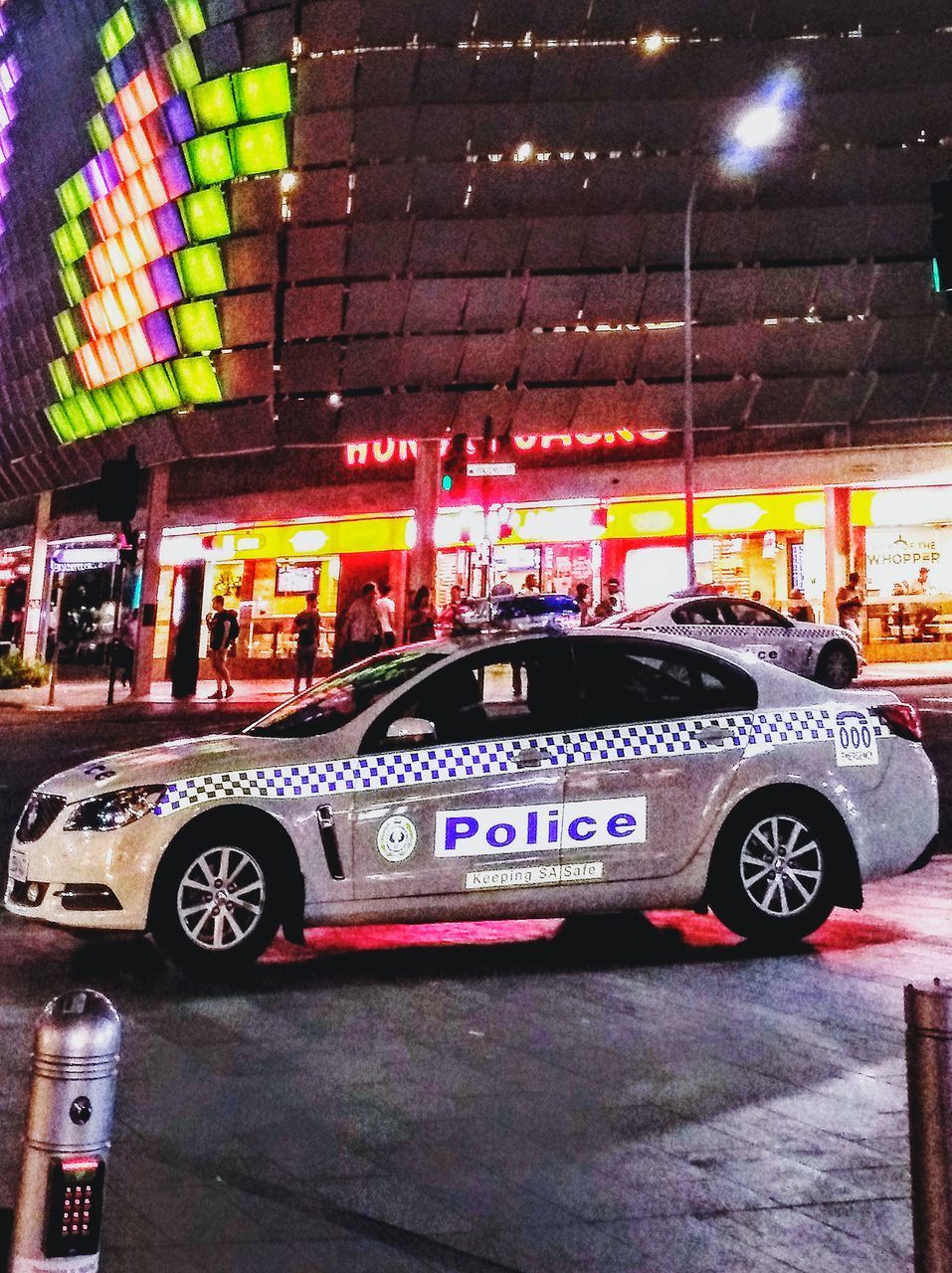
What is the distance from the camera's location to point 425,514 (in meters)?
27.4

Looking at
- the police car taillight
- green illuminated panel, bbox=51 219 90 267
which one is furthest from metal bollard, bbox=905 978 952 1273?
green illuminated panel, bbox=51 219 90 267

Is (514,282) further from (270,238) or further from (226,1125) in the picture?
(226,1125)

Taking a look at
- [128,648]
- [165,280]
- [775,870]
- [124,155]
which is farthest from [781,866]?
[124,155]

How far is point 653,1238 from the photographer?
2951mm

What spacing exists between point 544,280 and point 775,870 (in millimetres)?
22497

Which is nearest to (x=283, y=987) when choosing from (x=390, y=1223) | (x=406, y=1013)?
(x=406, y=1013)

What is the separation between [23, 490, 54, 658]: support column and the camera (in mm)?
36594

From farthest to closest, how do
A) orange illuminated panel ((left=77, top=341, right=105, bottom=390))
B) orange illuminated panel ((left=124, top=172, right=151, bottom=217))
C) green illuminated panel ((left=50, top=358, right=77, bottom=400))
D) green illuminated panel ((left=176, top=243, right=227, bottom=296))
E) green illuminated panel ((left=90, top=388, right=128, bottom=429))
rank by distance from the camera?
1. green illuminated panel ((left=50, top=358, right=77, bottom=400))
2. orange illuminated panel ((left=77, top=341, right=105, bottom=390))
3. green illuminated panel ((left=90, top=388, right=128, bottom=429))
4. orange illuminated panel ((left=124, top=172, right=151, bottom=217))
5. green illuminated panel ((left=176, top=243, right=227, bottom=296))

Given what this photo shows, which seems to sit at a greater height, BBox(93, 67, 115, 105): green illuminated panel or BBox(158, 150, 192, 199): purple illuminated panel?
BBox(93, 67, 115, 105): green illuminated panel

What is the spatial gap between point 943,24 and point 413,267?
1239cm

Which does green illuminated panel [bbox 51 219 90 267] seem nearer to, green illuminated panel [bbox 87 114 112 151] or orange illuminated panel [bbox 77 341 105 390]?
green illuminated panel [bbox 87 114 112 151]

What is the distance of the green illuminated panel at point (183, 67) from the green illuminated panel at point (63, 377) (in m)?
8.75

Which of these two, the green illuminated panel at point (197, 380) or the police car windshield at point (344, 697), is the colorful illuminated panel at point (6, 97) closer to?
the green illuminated panel at point (197, 380)

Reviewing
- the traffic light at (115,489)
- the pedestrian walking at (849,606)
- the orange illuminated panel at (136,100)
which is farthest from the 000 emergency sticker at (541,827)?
the orange illuminated panel at (136,100)
